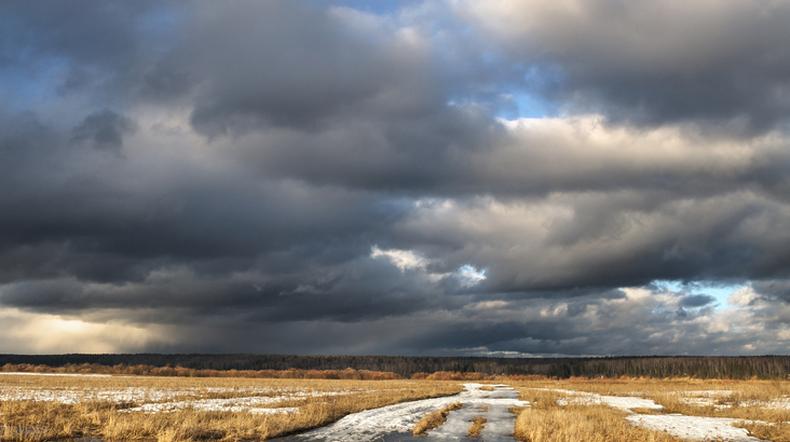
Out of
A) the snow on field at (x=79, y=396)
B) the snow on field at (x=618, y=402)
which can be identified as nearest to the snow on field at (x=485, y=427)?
the snow on field at (x=618, y=402)

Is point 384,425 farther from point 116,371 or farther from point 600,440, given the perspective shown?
point 116,371

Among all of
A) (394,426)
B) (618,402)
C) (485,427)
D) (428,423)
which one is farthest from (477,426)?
(618,402)

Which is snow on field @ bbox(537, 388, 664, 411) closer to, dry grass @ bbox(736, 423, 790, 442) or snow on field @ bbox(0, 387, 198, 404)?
dry grass @ bbox(736, 423, 790, 442)

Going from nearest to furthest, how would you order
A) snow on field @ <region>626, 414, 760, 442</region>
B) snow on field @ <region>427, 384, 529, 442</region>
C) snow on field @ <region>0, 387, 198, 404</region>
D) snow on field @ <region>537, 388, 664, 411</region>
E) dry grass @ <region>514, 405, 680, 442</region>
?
dry grass @ <region>514, 405, 680, 442</region>, snow on field @ <region>427, 384, 529, 442</region>, snow on field @ <region>626, 414, 760, 442</region>, snow on field @ <region>0, 387, 198, 404</region>, snow on field @ <region>537, 388, 664, 411</region>

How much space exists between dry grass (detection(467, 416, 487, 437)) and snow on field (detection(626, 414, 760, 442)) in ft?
31.7

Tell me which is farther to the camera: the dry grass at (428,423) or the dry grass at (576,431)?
the dry grass at (428,423)

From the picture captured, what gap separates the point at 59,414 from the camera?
34.5 m

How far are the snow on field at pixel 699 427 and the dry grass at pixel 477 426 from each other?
381 inches

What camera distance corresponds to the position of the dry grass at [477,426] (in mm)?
33294

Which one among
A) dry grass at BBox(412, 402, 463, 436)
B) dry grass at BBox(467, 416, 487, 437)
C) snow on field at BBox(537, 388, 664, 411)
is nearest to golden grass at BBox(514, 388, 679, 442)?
dry grass at BBox(467, 416, 487, 437)

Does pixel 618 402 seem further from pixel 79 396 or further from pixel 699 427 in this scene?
pixel 79 396

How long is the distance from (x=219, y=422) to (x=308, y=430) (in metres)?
4.67

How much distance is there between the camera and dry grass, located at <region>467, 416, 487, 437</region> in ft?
109

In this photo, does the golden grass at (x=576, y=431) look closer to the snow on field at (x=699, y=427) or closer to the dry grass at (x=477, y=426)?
the dry grass at (x=477, y=426)
